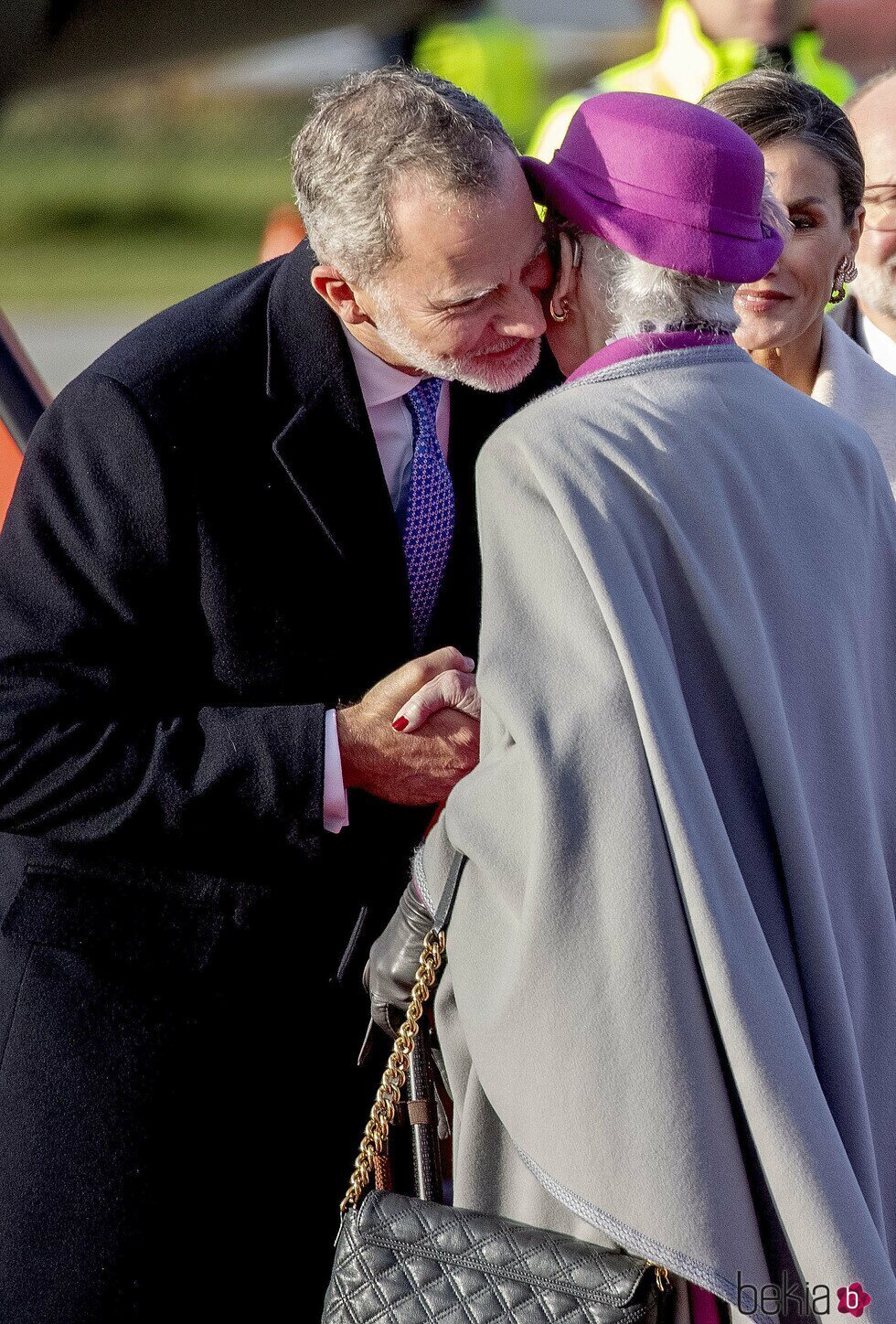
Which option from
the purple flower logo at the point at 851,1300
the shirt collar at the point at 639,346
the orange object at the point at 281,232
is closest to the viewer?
the purple flower logo at the point at 851,1300

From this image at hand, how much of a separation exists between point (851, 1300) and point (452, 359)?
121 centimetres

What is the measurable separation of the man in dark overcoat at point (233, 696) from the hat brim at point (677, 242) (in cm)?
14

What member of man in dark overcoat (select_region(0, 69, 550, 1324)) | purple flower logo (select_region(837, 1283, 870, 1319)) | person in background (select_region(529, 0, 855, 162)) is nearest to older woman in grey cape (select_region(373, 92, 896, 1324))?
purple flower logo (select_region(837, 1283, 870, 1319))

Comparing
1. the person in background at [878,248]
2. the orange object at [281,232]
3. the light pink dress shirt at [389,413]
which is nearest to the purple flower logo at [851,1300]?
the light pink dress shirt at [389,413]

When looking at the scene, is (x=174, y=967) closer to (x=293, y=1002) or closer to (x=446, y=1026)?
(x=293, y=1002)

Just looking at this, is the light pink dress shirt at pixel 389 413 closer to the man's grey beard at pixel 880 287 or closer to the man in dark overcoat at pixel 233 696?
the man in dark overcoat at pixel 233 696

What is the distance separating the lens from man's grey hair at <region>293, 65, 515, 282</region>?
1.80 m

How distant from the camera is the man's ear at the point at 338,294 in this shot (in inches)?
74.9

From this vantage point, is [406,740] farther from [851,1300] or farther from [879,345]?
[879,345]

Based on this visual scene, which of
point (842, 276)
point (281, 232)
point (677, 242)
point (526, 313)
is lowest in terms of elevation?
A: point (281, 232)

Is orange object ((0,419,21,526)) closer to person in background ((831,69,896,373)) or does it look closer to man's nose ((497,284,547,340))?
man's nose ((497,284,547,340))

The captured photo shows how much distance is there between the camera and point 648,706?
4.64ft

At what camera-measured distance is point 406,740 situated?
1.82 m

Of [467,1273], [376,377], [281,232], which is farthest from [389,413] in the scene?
[281,232]
